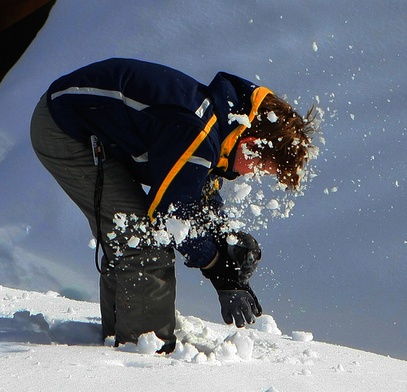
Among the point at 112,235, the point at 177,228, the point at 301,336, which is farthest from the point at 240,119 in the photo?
A: the point at 301,336

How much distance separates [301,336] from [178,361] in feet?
2.02

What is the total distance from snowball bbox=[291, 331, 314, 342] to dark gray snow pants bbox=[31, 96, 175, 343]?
473 mm

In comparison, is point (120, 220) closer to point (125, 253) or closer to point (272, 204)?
point (125, 253)

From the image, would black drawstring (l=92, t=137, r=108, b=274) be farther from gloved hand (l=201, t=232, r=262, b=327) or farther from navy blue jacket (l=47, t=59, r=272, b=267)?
gloved hand (l=201, t=232, r=262, b=327)

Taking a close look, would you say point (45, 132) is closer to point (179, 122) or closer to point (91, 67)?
point (91, 67)

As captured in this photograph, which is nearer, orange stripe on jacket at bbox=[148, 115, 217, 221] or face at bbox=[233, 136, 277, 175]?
orange stripe on jacket at bbox=[148, 115, 217, 221]

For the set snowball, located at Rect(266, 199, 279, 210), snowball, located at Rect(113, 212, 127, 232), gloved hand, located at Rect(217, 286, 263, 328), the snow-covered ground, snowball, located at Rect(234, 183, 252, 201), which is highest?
snowball, located at Rect(234, 183, 252, 201)

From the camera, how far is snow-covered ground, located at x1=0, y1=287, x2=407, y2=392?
124 centimetres

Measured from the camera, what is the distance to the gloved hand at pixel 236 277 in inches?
63.9

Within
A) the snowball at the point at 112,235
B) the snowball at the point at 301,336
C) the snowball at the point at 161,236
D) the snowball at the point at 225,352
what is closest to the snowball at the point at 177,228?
the snowball at the point at 161,236

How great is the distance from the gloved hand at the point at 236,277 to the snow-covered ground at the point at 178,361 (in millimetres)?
52

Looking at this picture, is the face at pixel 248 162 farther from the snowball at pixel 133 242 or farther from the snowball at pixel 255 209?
the snowball at pixel 133 242

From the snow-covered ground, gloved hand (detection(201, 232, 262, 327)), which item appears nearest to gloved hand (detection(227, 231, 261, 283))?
gloved hand (detection(201, 232, 262, 327))

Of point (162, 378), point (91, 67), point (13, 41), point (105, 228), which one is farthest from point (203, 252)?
point (13, 41)
